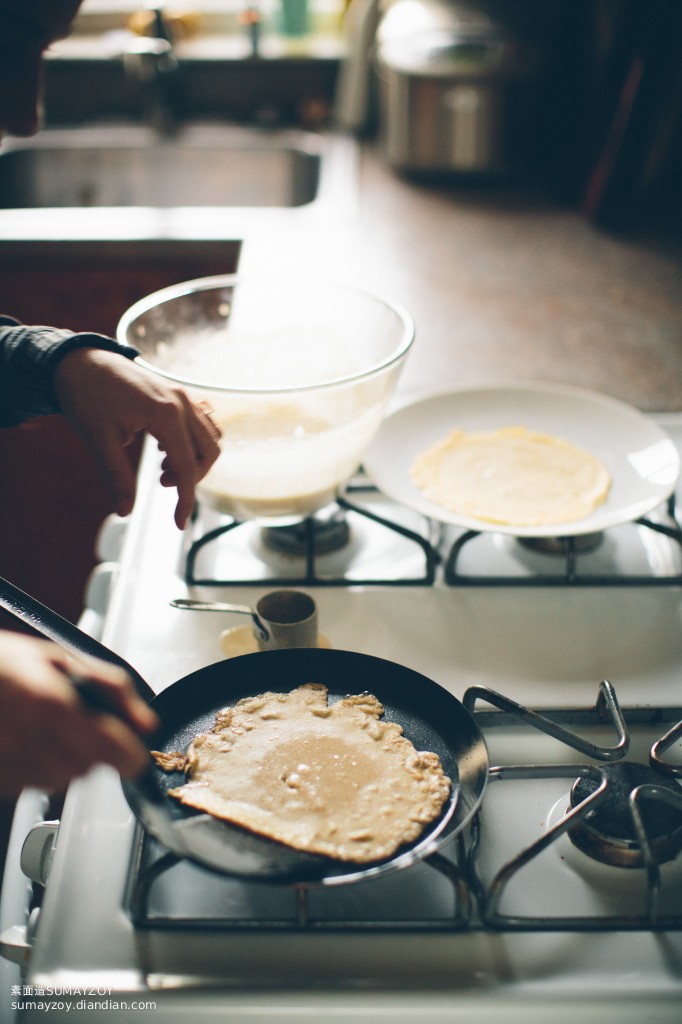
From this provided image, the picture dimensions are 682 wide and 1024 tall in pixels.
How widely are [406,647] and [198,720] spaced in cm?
22

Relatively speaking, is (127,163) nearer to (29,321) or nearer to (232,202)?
(232,202)


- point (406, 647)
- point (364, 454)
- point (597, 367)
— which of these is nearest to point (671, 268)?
point (597, 367)

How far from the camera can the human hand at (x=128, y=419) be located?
0.72 m

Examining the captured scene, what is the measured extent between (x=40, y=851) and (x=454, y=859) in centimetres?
31

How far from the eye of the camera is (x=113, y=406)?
0.73 m

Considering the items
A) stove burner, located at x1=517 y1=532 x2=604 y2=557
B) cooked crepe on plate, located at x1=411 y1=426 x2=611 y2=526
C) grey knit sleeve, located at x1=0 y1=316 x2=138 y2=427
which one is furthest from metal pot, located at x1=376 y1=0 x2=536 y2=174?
grey knit sleeve, located at x1=0 y1=316 x2=138 y2=427

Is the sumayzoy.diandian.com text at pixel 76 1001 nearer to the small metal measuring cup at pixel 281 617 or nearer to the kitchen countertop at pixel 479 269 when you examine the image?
the small metal measuring cup at pixel 281 617

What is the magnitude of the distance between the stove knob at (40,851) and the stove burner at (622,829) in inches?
15.5

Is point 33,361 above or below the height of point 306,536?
above

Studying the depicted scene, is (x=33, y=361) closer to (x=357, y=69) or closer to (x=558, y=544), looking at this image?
(x=558, y=544)

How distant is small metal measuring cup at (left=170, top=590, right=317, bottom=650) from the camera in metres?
0.77

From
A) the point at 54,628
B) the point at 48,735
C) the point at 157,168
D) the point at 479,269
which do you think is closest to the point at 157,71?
the point at 157,168

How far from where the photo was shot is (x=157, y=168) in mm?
2205

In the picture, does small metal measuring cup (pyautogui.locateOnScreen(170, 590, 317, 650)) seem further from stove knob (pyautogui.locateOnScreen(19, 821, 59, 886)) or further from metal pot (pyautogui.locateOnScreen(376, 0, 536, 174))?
metal pot (pyautogui.locateOnScreen(376, 0, 536, 174))
